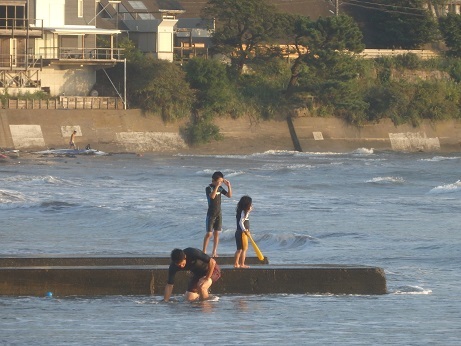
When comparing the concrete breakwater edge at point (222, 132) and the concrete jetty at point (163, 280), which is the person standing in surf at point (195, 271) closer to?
the concrete jetty at point (163, 280)

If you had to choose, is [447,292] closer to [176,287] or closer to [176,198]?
[176,287]

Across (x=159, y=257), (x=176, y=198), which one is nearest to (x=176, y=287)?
(x=159, y=257)

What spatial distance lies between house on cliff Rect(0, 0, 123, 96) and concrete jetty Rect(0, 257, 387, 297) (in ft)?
135

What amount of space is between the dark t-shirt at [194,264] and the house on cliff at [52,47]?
41958mm

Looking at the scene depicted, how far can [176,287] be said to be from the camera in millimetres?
17219

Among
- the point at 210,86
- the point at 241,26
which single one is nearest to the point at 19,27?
the point at 210,86

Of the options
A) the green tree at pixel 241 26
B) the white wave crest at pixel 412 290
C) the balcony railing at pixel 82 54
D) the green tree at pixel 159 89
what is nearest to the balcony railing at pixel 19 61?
the balcony railing at pixel 82 54

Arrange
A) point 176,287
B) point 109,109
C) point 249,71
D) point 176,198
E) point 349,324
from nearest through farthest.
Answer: point 349,324 < point 176,287 < point 176,198 < point 109,109 < point 249,71

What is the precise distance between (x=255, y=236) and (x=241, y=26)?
39.5m

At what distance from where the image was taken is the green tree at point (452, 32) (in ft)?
234

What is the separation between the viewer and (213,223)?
19547 millimetres

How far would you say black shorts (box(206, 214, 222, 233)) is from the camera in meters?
19.5

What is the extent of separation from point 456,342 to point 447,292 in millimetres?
3627

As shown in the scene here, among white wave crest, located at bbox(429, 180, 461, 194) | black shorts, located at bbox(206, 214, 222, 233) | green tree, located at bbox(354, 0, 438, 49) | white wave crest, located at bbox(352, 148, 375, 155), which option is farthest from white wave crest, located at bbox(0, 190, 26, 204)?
green tree, located at bbox(354, 0, 438, 49)
